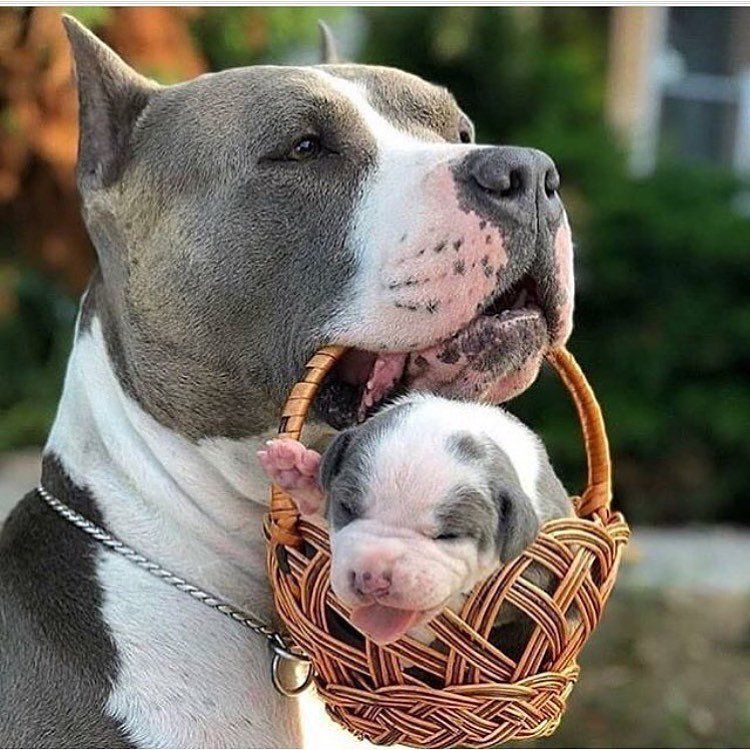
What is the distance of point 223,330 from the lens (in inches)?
77.0

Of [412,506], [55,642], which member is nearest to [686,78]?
[55,642]

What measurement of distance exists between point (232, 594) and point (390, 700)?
1.35 feet

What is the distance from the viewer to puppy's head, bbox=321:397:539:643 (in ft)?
4.92

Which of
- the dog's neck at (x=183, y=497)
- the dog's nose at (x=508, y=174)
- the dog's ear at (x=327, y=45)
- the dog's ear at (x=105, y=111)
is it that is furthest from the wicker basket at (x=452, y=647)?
the dog's ear at (x=327, y=45)

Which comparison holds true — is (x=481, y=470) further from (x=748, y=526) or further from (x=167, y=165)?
(x=748, y=526)

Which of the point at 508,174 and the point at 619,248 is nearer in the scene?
the point at 508,174

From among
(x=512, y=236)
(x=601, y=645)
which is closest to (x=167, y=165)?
(x=512, y=236)

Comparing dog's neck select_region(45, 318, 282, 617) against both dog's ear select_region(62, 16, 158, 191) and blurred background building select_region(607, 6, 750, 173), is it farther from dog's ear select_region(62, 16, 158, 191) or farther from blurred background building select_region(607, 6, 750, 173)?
blurred background building select_region(607, 6, 750, 173)

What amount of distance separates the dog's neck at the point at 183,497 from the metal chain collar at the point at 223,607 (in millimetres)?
13

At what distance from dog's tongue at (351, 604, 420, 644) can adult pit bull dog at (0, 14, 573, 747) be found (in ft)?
1.24

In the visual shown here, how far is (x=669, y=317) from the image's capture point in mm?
5316

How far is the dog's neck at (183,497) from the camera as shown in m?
1.99

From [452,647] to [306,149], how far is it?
773mm

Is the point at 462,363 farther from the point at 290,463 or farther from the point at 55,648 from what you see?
the point at 55,648
